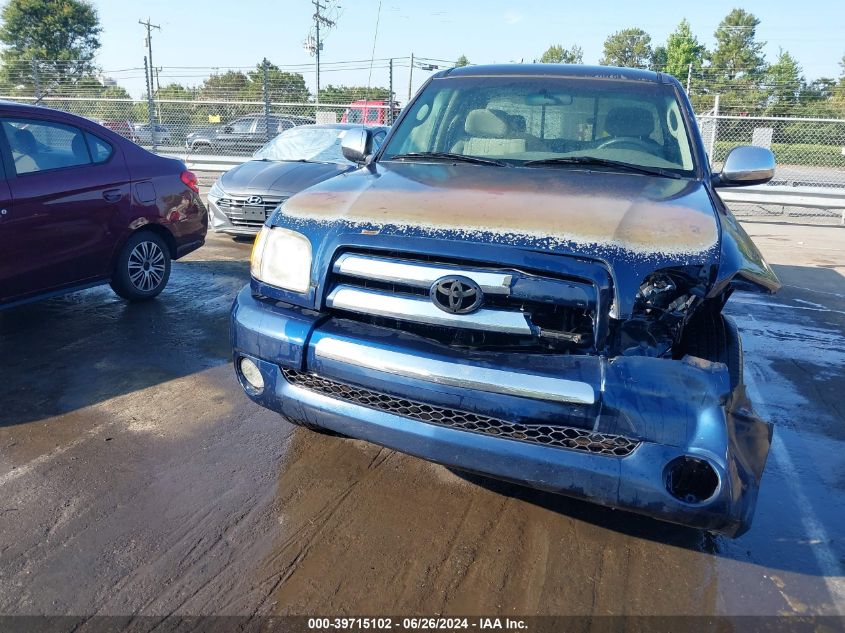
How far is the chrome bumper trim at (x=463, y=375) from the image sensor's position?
2215 mm

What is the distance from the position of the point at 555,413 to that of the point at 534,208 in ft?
2.88

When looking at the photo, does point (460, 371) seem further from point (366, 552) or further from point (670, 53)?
point (670, 53)

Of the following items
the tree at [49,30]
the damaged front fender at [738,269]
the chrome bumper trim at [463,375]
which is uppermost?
the tree at [49,30]

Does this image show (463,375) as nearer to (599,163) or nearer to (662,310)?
(662,310)

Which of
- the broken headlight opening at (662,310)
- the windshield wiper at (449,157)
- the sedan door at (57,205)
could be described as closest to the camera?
the broken headlight opening at (662,310)

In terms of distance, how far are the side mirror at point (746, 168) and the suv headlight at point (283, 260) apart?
7.79ft

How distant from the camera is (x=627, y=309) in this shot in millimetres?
2307

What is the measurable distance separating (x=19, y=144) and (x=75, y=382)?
6.30 ft

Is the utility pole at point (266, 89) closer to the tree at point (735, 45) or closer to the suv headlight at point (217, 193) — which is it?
the suv headlight at point (217, 193)

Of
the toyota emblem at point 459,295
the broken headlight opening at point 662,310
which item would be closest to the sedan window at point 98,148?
the toyota emblem at point 459,295

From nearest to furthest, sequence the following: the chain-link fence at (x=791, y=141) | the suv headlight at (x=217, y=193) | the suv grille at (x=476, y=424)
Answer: the suv grille at (x=476, y=424)
the suv headlight at (x=217, y=193)
the chain-link fence at (x=791, y=141)

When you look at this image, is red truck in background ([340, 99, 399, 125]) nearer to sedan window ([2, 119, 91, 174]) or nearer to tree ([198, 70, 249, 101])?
tree ([198, 70, 249, 101])

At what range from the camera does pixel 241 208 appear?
8023mm

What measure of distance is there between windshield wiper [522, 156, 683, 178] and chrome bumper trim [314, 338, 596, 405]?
5.11ft
